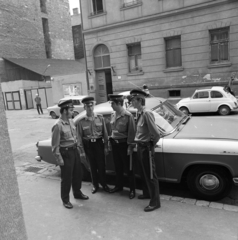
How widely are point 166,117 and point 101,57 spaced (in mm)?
14691

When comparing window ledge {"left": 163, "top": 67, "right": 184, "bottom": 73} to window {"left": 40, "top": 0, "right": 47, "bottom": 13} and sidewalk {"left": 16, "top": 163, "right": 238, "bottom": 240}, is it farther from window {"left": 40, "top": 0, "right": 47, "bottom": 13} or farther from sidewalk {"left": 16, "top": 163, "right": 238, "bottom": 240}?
window {"left": 40, "top": 0, "right": 47, "bottom": 13}

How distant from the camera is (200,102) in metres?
12.4

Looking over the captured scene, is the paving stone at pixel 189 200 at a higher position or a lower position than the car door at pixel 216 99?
lower

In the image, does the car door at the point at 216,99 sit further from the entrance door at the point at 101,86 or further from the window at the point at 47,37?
the window at the point at 47,37

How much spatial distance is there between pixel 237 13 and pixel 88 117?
43.1ft

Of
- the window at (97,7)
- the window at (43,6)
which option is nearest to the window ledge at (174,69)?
the window at (97,7)

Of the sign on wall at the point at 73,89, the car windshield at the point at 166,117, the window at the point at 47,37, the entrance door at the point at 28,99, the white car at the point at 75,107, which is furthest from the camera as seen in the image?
the window at the point at 47,37

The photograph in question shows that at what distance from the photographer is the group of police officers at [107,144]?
145 inches

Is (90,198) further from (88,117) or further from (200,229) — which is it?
(200,229)

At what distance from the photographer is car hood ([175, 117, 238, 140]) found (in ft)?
13.3

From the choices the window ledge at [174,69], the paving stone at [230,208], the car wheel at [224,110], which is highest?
the window ledge at [174,69]

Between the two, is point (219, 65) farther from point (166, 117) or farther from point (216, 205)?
point (216, 205)

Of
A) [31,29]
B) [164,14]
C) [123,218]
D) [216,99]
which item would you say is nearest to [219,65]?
[216,99]

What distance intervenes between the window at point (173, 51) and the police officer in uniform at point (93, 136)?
42.3 feet
